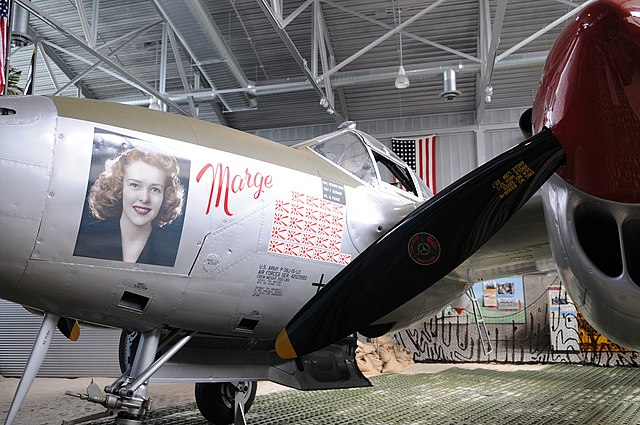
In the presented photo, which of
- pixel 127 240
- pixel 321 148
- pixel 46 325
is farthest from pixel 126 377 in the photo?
pixel 321 148

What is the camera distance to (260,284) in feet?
12.6

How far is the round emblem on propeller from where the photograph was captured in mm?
2766

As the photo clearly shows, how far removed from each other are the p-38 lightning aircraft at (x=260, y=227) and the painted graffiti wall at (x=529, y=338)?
37.1 ft

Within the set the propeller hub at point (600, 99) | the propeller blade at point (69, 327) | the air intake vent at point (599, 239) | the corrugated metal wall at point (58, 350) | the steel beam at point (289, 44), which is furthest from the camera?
the corrugated metal wall at point (58, 350)

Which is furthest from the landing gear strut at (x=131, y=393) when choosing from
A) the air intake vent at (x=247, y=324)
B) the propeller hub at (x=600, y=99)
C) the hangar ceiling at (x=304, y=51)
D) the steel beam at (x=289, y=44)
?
the hangar ceiling at (x=304, y=51)

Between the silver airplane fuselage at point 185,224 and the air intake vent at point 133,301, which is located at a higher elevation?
the silver airplane fuselage at point 185,224

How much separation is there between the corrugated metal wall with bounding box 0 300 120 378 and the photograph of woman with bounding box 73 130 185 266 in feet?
28.2

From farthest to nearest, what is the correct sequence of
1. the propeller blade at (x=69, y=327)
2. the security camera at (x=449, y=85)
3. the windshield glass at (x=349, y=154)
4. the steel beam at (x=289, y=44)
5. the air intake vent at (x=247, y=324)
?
the security camera at (x=449, y=85) → the steel beam at (x=289, y=44) → the windshield glass at (x=349, y=154) → the propeller blade at (x=69, y=327) → the air intake vent at (x=247, y=324)

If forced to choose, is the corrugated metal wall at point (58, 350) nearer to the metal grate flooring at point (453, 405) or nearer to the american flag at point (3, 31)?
the metal grate flooring at point (453, 405)

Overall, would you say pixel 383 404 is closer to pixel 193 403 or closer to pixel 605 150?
pixel 193 403

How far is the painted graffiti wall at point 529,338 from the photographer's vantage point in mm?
14672

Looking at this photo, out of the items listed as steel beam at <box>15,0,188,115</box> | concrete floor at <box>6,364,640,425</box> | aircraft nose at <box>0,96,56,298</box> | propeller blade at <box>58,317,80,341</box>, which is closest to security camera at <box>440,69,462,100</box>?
concrete floor at <box>6,364,640,425</box>

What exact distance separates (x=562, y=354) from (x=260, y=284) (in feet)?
44.7

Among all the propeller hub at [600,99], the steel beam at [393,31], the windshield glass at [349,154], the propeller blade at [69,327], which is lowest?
the propeller blade at [69,327]
